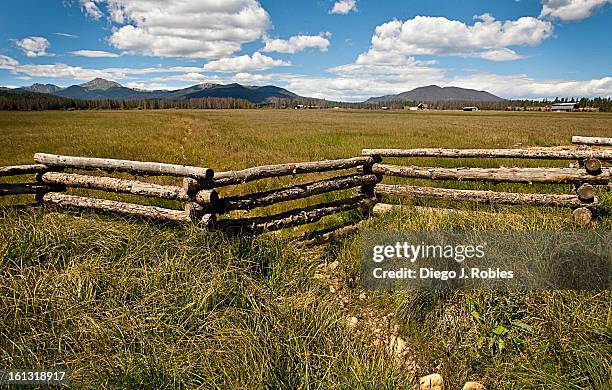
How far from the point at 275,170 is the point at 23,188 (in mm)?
4009

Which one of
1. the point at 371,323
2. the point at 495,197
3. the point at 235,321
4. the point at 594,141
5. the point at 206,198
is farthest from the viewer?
the point at 594,141

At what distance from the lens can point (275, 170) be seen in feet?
19.1

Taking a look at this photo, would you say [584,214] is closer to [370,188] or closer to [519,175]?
[519,175]

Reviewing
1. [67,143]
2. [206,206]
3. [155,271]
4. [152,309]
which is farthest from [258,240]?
[67,143]

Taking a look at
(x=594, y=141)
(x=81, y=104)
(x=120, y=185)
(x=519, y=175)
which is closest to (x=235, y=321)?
(x=120, y=185)

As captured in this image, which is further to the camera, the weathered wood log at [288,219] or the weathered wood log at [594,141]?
the weathered wood log at [594,141]

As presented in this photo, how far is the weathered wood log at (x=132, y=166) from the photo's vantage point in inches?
188

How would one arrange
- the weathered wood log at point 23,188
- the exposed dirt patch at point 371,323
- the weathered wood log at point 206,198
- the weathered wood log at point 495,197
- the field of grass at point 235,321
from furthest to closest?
the weathered wood log at point 495,197, the weathered wood log at point 23,188, the weathered wood log at point 206,198, the exposed dirt patch at point 371,323, the field of grass at point 235,321

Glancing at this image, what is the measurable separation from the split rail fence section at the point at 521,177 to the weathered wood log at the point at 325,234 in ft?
2.85

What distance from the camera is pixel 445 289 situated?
3627 mm

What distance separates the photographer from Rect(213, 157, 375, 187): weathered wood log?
5.18 metres

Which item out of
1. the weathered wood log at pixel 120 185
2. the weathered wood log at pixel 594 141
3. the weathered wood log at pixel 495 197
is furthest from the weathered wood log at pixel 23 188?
the weathered wood log at pixel 594 141

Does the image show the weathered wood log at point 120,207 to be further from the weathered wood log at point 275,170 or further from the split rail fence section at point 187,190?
the weathered wood log at point 275,170

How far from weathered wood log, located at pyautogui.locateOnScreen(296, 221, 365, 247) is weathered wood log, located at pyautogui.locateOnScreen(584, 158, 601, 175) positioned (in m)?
3.77
